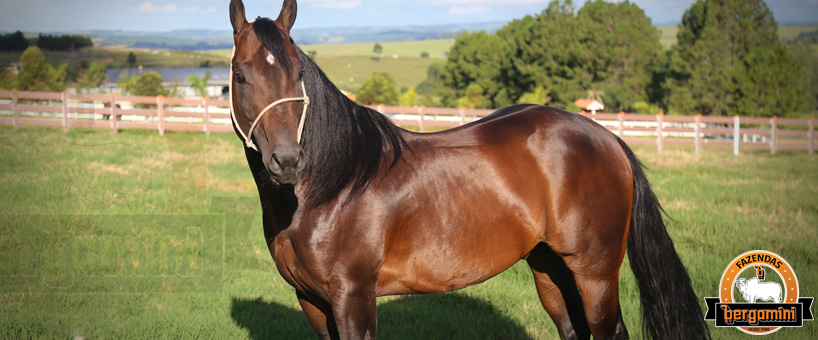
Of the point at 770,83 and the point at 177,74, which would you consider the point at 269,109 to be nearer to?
the point at 177,74

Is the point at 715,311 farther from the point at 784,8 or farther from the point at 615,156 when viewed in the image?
the point at 784,8

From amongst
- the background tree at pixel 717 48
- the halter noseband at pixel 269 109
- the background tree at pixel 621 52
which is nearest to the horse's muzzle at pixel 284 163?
the halter noseband at pixel 269 109

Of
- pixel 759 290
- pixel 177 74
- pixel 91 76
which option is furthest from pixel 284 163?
pixel 759 290

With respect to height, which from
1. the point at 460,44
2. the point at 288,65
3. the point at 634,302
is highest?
the point at 460,44

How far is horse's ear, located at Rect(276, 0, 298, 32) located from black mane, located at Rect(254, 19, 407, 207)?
0.12 m

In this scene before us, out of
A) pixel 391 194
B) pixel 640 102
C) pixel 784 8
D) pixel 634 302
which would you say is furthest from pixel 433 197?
pixel 784 8

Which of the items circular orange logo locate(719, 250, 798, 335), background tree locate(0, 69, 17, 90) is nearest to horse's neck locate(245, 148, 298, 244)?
background tree locate(0, 69, 17, 90)

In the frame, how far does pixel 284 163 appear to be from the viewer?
224 cm

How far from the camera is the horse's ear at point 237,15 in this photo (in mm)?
2521

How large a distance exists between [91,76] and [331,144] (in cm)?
351

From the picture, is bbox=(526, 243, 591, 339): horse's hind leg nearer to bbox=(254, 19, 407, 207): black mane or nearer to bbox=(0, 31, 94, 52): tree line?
bbox=(254, 19, 407, 207): black mane

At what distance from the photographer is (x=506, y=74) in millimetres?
42156

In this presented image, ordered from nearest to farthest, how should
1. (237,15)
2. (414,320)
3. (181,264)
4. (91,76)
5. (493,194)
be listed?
(237,15) → (493,194) → (414,320) → (91,76) → (181,264)

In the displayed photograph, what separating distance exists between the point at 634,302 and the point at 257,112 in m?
3.89
